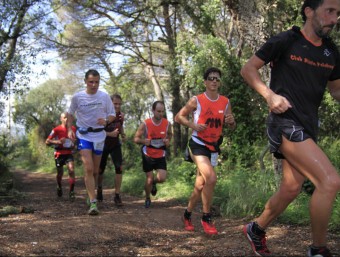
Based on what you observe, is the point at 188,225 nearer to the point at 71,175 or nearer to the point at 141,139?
the point at 141,139

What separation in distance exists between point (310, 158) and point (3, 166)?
1177 cm

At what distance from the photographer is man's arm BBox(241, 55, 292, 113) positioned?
10.7 feet

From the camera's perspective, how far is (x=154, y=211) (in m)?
7.20

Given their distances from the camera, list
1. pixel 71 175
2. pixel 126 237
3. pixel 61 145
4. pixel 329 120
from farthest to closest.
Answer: pixel 61 145 < pixel 329 120 < pixel 71 175 < pixel 126 237

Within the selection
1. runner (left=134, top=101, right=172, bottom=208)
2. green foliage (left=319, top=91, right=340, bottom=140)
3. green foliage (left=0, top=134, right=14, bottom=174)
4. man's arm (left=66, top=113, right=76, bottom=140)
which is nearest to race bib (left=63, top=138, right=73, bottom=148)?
runner (left=134, top=101, right=172, bottom=208)

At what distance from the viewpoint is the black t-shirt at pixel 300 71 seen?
3416 mm

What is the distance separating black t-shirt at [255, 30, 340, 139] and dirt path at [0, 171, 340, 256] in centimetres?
138

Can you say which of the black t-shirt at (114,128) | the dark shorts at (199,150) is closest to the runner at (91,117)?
the black t-shirt at (114,128)

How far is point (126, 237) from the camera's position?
4906mm

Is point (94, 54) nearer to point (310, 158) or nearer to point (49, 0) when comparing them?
point (49, 0)

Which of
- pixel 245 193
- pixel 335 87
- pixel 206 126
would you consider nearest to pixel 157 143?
pixel 245 193

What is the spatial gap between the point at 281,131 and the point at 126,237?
2.44 m

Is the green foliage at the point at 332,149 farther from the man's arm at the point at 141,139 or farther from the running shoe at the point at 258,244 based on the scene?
the running shoe at the point at 258,244

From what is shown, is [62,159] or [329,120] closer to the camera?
[329,120]
